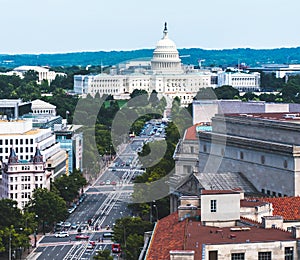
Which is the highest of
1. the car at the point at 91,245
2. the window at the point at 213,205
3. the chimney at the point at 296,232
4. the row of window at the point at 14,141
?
the chimney at the point at 296,232

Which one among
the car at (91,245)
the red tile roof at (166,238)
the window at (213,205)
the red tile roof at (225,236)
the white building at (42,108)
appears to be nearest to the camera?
the red tile roof at (225,236)

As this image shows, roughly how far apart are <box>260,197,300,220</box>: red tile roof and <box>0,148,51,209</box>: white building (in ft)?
152

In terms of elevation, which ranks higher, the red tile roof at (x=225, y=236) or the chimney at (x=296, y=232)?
the chimney at (x=296, y=232)

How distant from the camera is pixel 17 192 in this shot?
3787 inches

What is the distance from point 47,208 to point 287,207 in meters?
40.4

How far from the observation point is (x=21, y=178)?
9656 cm

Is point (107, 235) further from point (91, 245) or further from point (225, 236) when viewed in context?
point (225, 236)

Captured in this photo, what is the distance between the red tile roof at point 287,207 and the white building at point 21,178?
46.3 m

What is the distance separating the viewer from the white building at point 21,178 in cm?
9594

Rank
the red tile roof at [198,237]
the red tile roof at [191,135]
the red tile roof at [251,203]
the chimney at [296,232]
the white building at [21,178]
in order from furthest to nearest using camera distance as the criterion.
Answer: the white building at [21,178] → the red tile roof at [191,135] → the red tile roof at [251,203] → the red tile roof at [198,237] → the chimney at [296,232]

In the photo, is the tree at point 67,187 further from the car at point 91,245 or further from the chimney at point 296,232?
the chimney at point 296,232

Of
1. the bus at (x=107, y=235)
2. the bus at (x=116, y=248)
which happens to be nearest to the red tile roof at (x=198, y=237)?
the bus at (x=116, y=248)

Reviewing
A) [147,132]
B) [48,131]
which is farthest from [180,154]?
[147,132]

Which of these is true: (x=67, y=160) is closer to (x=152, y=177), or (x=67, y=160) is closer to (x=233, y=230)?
(x=152, y=177)
